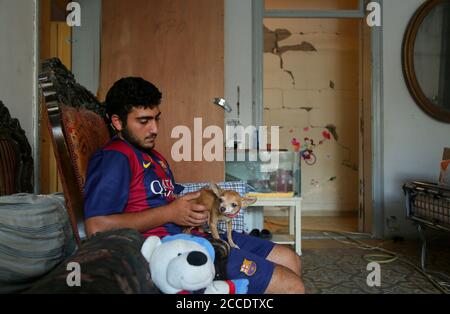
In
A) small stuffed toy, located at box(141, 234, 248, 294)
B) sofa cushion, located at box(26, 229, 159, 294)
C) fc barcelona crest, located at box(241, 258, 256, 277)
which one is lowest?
fc barcelona crest, located at box(241, 258, 256, 277)

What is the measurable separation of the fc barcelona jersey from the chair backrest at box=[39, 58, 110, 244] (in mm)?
68

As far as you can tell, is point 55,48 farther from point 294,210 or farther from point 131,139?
point 131,139

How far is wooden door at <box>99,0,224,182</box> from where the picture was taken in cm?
317

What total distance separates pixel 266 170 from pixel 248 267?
2156 mm

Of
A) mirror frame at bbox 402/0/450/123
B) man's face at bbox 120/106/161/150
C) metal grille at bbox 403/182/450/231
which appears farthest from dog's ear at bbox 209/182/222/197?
mirror frame at bbox 402/0/450/123

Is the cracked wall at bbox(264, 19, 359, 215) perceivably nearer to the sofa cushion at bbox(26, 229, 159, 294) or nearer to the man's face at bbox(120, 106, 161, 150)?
the man's face at bbox(120, 106, 161, 150)

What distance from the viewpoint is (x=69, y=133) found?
3.90ft

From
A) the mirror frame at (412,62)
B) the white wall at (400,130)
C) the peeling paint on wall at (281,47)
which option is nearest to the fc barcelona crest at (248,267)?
the white wall at (400,130)

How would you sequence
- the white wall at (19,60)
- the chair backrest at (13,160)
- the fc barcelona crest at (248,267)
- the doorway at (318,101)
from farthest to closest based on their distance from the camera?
1. the doorway at (318,101)
2. the white wall at (19,60)
3. the chair backrest at (13,160)
4. the fc barcelona crest at (248,267)

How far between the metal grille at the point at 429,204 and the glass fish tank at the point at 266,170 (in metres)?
0.91

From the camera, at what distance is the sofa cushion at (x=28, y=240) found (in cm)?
93

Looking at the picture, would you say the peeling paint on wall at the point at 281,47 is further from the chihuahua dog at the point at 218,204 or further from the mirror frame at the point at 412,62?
the chihuahua dog at the point at 218,204
